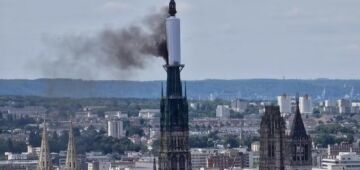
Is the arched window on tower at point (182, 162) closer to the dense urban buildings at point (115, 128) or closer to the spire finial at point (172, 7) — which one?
the spire finial at point (172, 7)

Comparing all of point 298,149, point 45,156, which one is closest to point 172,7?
point 45,156

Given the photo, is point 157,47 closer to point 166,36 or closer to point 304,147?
point 166,36

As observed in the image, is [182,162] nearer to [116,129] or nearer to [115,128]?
[115,128]

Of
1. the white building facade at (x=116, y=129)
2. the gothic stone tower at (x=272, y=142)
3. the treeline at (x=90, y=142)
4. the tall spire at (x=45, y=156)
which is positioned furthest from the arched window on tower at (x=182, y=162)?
the white building facade at (x=116, y=129)

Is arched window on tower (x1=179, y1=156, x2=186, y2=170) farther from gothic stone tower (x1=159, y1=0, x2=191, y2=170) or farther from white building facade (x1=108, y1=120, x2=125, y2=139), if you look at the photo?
white building facade (x1=108, y1=120, x2=125, y2=139)

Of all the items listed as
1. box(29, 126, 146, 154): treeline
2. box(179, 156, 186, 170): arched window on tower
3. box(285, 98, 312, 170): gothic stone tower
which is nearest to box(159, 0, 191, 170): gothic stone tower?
box(179, 156, 186, 170): arched window on tower

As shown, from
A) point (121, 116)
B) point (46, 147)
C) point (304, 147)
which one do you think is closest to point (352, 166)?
point (304, 147)
